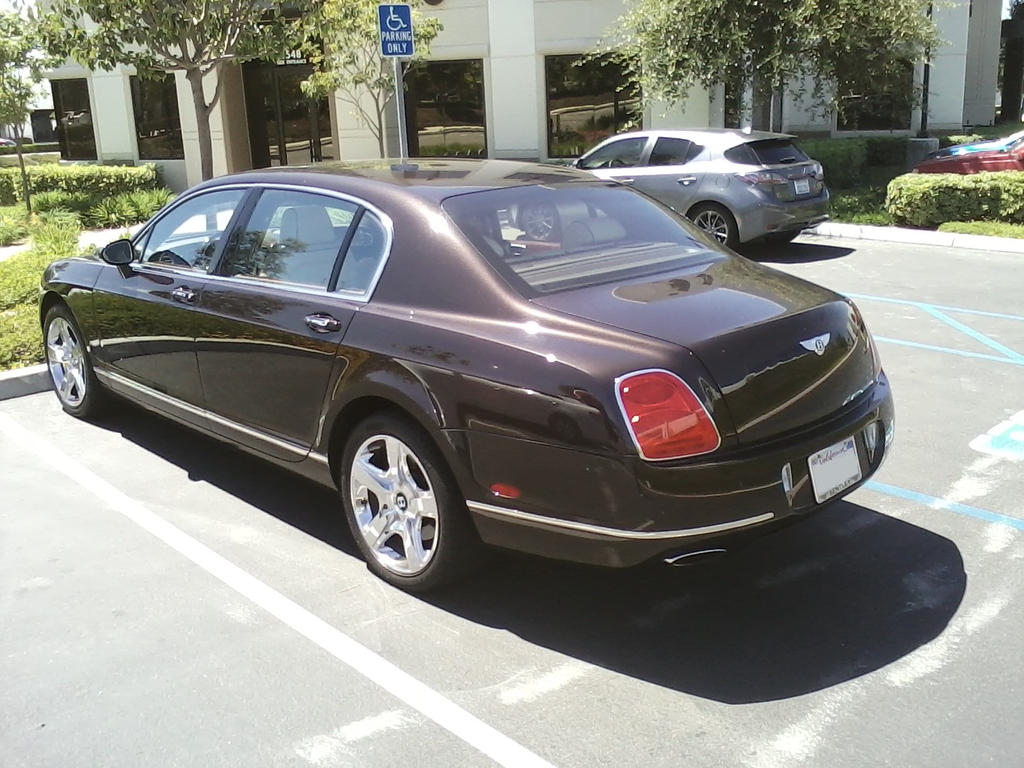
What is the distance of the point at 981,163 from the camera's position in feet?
50.4

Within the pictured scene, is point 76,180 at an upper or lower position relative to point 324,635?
upper

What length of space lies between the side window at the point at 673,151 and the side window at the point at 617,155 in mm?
236

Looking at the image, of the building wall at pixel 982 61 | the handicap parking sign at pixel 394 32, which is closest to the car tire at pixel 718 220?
the handicap parking sign at pixel 394 32

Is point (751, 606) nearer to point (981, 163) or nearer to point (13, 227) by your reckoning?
point (981, 163)

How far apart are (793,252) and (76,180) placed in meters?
15.7

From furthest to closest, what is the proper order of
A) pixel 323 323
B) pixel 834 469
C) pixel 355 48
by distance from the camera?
pixel 355 48 < pixel 323 323 < pixel 834 469

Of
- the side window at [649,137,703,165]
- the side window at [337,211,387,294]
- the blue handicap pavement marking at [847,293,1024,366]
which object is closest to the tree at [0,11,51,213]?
the side window at [649,137,703,165]

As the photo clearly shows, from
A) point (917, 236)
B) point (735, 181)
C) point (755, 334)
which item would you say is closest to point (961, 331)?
point (735, 181)

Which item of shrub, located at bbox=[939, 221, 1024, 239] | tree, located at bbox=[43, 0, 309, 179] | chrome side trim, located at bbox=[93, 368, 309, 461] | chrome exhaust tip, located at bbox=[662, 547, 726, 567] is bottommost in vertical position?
shrub, located at bbox=[939, 221, 1024, 239]

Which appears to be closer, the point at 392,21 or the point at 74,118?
the point at 392,21

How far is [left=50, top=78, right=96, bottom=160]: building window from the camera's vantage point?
25.7 meters

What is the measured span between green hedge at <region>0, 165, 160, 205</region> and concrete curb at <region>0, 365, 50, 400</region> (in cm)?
1531

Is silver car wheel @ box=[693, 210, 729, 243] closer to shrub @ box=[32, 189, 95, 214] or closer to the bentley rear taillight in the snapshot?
the bentley rear taillight

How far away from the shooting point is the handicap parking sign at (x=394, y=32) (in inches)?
386
